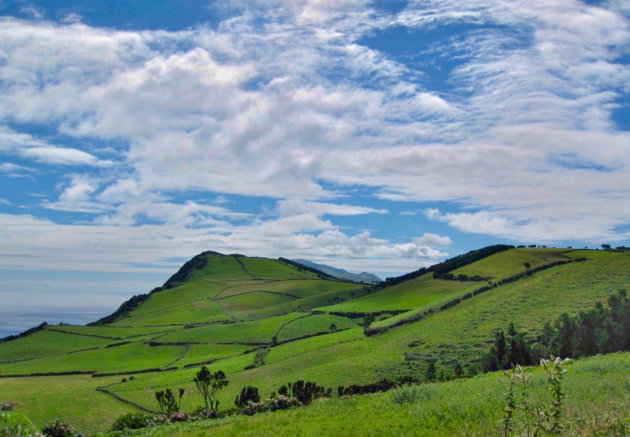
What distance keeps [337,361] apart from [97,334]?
417 feet

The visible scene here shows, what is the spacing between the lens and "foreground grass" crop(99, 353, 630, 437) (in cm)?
1469

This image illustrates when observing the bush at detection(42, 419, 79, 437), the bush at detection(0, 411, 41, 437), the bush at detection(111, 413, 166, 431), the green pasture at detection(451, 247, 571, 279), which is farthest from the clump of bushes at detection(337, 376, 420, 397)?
the green pasture at detection(451, 247, 571, 279)

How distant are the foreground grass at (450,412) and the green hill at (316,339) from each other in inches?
1879

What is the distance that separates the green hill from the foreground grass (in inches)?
1879

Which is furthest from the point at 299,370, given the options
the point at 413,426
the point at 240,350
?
the point at 413,426

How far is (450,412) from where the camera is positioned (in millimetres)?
18516

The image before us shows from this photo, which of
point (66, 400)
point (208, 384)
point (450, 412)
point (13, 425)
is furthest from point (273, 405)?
point (66, 400)

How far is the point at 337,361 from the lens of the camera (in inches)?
3465

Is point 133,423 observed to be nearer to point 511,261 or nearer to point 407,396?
point 407,396

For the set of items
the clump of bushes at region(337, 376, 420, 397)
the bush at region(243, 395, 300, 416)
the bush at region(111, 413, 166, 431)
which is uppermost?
the bush at region(243, 395, 300, 416)

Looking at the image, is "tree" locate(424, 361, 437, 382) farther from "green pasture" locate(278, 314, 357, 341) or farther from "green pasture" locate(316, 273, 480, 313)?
"green pasture" locate(316, 273, 480, 313)

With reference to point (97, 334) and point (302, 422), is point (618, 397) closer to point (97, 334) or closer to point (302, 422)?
point (302, 422)

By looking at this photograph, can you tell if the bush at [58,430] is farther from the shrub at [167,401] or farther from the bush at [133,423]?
the shrub at [167,401]

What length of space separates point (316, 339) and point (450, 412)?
335ft
